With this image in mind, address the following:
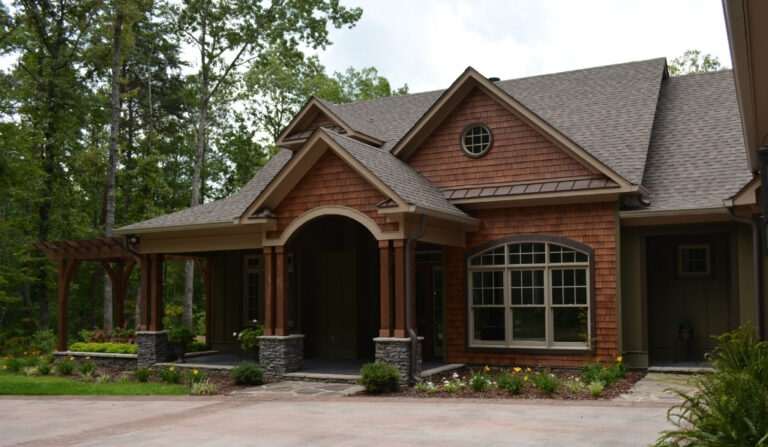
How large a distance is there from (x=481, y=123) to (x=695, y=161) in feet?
14.6

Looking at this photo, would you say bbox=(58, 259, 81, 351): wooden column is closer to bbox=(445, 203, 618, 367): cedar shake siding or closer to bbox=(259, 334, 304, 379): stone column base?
bbox=(259, 334, 304, 379): stone column base

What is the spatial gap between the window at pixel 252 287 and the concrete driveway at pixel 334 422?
23.3 feet

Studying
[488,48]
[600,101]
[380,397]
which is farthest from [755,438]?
[488,48]

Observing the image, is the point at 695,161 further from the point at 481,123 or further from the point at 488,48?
the point at 488,48

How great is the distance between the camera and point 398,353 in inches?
526

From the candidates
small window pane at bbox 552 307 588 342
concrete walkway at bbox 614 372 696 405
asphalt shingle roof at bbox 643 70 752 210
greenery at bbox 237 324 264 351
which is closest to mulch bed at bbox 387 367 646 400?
concrete walkway at bbox 614 372 696 405

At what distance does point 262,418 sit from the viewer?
10.3 metres

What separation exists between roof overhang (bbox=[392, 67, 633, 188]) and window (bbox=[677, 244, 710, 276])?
100 inches

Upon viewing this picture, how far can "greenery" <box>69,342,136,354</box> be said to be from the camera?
18069 millimetres

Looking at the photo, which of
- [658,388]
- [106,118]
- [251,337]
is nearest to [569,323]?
[658,388]

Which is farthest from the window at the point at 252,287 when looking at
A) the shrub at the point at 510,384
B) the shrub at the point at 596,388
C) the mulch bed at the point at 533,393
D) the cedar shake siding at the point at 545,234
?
the shrub at the point at 596,388

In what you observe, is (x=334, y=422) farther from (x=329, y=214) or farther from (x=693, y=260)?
(x=693, y=260)

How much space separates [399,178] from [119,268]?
10.5m

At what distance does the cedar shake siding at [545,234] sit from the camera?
1426 cm
